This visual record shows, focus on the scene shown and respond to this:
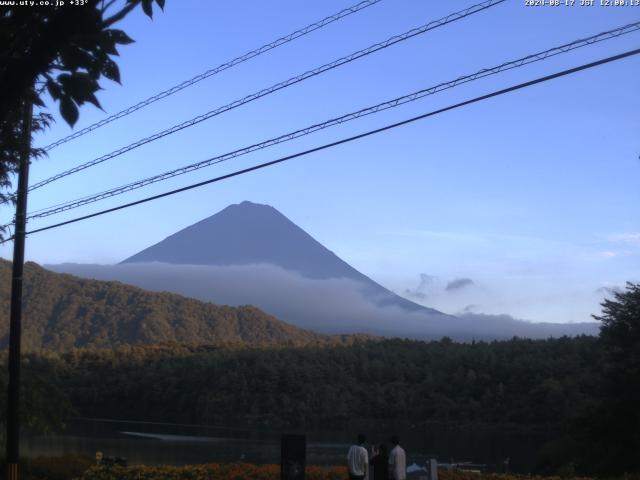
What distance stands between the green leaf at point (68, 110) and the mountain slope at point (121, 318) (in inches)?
5470

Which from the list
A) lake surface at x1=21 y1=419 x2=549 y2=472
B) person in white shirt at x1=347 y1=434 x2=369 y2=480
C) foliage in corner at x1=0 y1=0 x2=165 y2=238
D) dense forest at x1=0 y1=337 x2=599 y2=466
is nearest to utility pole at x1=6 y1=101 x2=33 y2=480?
person in white shirt at x1=347 y1=434 x2=369 y2=480

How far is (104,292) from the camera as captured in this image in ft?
545

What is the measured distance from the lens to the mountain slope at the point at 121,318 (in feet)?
495

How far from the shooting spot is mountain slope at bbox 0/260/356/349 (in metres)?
151

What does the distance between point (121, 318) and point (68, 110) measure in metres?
159

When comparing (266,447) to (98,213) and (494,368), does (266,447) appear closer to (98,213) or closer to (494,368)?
(98,213)

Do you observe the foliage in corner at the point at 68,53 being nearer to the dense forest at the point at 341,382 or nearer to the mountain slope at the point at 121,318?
the dense forest at the point at 341,382

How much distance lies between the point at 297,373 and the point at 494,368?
2156 centimetres

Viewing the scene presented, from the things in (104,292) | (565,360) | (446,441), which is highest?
(104,292)

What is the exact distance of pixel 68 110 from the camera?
5.73 meters

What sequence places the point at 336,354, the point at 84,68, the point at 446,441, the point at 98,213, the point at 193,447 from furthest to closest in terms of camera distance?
the point at 336,354 → the point at 446,441 → the point at 193,447 → the point at 98,213 → the point at 84,68

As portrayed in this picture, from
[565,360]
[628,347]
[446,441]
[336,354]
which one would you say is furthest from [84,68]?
[336,354]

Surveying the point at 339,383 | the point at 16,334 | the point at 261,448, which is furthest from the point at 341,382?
the point at 16,334

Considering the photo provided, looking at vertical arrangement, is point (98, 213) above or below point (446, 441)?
above
